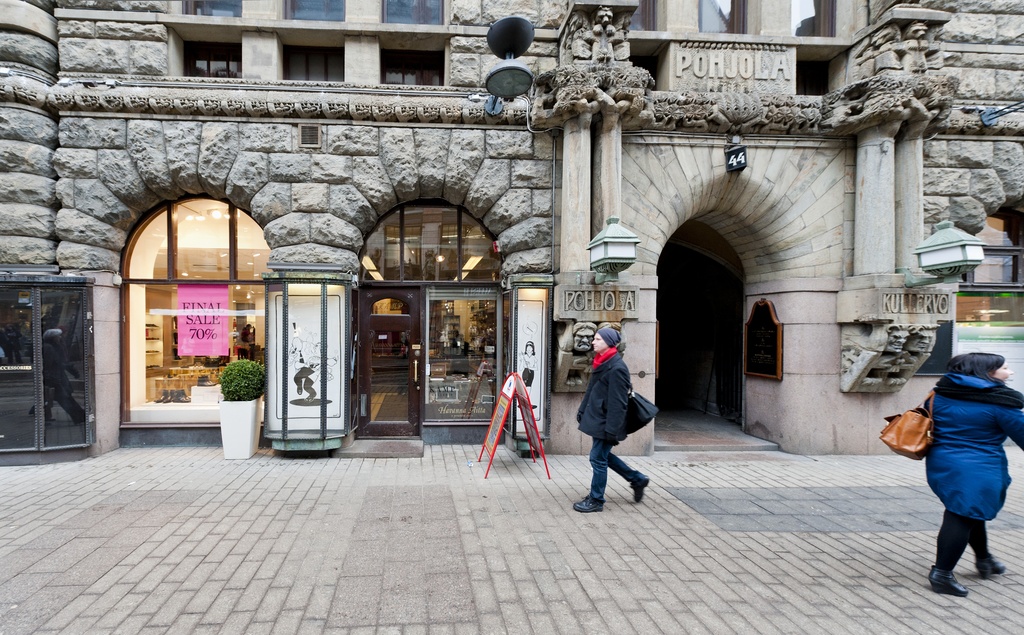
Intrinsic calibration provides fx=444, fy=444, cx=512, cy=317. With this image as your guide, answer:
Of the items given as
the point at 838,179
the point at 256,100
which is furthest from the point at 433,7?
the point at 838,179

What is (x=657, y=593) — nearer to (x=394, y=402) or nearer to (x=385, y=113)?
(x=394, y=402)

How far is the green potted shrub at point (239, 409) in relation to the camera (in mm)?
6520

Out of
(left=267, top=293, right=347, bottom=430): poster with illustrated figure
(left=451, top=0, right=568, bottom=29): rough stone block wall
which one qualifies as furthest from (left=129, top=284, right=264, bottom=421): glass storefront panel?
(left=451, top=0, right=568, bottom=29): rough stone block wall

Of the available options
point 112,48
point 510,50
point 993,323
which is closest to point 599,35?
point 510,50

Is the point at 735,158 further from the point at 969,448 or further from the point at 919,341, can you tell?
the point at 969,448

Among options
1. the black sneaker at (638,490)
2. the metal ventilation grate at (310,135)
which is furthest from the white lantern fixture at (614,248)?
the metal ventilation grate at (310,135)

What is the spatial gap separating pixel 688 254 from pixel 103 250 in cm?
1113

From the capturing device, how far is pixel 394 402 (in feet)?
24.9

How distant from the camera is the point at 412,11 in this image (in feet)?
24.4

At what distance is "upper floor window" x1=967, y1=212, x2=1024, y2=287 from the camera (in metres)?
8.12

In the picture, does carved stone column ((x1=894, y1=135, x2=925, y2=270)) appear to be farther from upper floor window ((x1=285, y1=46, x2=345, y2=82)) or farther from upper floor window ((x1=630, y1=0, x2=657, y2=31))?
upper floor window ((x1=285, y1=46, x2=345, y2=82))

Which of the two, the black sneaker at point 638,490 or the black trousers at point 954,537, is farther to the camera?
the black sneaker at point 638,490

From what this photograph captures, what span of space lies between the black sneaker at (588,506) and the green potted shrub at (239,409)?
16.2ft

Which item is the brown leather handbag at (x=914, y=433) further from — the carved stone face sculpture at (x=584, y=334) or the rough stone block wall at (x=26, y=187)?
the rough stone block wall at (x=26, y=187)
